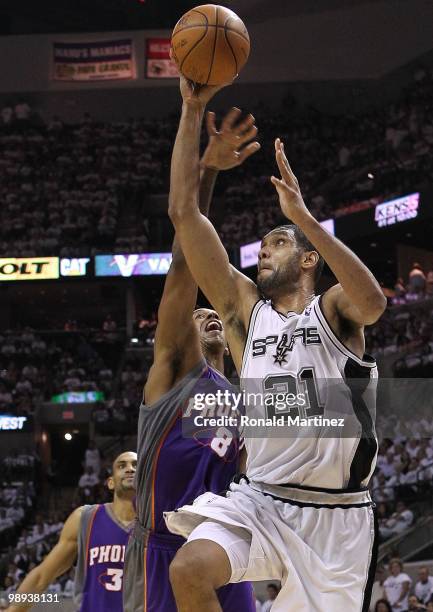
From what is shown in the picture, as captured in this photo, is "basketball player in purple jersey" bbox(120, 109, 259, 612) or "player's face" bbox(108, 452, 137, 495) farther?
"player's face" bbox(108, 452, 137, 495)

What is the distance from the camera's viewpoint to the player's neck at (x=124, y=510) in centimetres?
559

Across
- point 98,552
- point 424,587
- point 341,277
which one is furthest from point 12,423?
point 341,277

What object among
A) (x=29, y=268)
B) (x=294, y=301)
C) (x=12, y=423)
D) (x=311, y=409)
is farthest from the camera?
(x=29, y=268)

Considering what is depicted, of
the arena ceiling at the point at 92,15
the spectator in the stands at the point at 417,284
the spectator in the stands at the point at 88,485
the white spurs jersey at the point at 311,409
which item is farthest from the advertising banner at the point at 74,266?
the white spurs jersey at the point at 311,409

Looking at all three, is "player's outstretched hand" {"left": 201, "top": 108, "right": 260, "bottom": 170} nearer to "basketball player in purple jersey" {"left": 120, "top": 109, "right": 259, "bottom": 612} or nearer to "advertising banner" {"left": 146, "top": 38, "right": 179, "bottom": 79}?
"basketball player in purple jersey" {"left": 120, "top": 109, "right": 259, "bottom": 612}

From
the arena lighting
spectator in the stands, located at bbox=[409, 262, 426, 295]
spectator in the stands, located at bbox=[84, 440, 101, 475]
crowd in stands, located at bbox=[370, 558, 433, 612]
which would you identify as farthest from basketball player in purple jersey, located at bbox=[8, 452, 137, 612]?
the arena lighting

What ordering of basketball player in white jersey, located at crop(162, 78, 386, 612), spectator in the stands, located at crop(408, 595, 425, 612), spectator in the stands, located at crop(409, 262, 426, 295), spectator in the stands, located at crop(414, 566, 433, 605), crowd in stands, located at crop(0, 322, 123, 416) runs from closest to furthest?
1. basketball player in white jersey, located at crop(162, 78, 386, 612)
2. spectator in the stands, located at crop(408, 595, 425, 612)
3. spectator in the stands, located at crop(414, 566, 433, 605)
4. spectator in the stands, located at crop(409, 262, 426, 295)
5. crowd in stands, located at crop(0, 322, 123, 416)

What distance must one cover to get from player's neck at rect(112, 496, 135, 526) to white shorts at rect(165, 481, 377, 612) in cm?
232

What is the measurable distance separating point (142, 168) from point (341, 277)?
Result: 24839mm

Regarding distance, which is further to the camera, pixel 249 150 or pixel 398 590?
pixel 398 590

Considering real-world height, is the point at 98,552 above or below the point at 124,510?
below

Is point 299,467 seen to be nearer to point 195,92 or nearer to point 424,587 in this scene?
point 195,92

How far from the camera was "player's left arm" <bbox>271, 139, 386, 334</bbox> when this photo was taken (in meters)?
3.28

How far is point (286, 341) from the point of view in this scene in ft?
11.6
